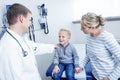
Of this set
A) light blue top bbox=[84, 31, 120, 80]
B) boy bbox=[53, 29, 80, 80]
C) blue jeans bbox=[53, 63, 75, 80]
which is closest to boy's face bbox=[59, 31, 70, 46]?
boy bbox=[53, 29, 80, 80]

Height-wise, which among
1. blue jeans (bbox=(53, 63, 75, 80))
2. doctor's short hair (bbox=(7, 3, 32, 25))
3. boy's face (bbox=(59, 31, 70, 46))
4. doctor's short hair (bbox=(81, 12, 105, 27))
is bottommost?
blue jeans (bbox=(53, 63, 75, 80))

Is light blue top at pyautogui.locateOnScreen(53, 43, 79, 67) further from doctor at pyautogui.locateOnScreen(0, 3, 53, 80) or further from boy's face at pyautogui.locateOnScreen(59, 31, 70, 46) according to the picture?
doctor at pyautogui.locateOnScreen(0, 3, 53, 80)

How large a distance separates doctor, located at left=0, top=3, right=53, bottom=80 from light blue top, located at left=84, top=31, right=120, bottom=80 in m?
0.52

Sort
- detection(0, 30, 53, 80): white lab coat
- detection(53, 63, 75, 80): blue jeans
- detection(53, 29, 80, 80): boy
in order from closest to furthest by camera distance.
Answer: detection(0, 30, 53, 80): white lab coat, detection(53, 63, 75, 80): blue jeans, detection(53, 29, 80, 80): boy

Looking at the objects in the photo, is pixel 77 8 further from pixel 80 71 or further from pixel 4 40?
pixel 4 40

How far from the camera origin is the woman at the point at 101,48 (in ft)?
5.12

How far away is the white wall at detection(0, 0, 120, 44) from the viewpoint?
114 inches

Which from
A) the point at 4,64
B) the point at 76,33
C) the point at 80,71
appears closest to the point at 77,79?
the point at 80,71

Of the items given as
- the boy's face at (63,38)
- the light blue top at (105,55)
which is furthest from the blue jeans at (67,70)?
the light blue top at (105,55)

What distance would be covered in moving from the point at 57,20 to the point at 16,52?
1.85m

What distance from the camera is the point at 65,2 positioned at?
131 inches

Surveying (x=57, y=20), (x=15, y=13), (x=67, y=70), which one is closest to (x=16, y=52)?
(x=15, y=13)

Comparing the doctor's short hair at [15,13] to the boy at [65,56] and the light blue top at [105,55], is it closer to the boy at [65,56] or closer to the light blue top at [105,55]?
the light blue top at [105,55]

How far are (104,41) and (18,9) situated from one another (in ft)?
2.38
